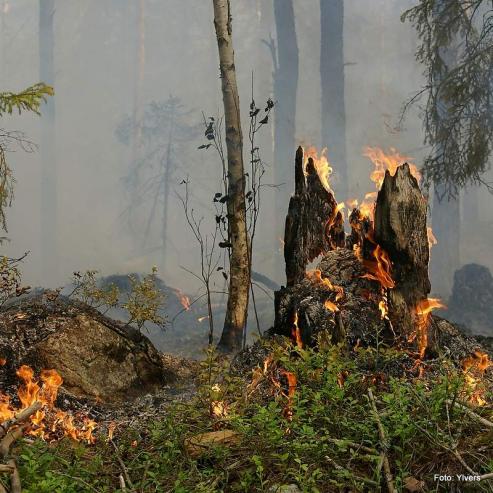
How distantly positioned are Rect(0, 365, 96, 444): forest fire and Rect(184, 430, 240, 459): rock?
1.03 m

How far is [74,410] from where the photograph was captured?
18.1ft

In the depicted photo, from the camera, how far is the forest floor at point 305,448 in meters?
3.17

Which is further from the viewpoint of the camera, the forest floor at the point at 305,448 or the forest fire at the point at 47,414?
the forest fire at the point at 47,414

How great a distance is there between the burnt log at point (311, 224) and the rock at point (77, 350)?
2294 millimetres

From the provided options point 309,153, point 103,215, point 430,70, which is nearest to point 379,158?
point 309,153

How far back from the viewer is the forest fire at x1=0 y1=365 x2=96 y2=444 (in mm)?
4434

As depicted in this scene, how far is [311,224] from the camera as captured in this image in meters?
6.54

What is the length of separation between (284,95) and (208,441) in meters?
29.1

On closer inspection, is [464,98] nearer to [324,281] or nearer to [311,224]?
[311,224]

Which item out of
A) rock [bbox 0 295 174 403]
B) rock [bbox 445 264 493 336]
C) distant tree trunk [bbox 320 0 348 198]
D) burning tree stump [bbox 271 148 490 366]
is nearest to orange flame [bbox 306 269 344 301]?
burning tree stump [bbox 271 148 490 366]

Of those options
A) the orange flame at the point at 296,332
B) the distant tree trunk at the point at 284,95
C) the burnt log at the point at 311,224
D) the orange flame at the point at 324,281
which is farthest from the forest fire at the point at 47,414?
the distant tree trunk at the point at 284,95

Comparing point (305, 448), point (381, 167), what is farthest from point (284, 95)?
point (305, 448)

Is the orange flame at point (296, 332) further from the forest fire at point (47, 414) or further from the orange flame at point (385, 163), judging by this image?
the forest fire at point (47, 414)

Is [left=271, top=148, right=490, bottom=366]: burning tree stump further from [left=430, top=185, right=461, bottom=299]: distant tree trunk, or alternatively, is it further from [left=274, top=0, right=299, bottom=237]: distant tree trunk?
[left=274, top=0, right=299, bottom=237]: distant tree trunk
